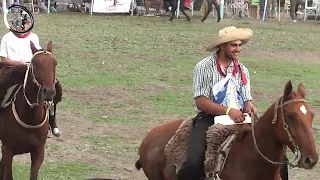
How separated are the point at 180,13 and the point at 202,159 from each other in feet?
87.1

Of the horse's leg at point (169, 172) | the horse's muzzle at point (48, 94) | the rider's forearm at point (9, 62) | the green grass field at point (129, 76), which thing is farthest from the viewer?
the green grass field at point (129, 76)

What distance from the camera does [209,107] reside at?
6375mm

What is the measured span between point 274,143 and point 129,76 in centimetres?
1118

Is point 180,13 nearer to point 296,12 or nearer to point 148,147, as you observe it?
point 296,12

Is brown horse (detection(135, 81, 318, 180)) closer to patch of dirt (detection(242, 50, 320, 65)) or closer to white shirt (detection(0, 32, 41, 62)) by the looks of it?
white shirt (detection(0, 32, 41, 62))

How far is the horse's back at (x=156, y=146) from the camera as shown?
7.04 meters

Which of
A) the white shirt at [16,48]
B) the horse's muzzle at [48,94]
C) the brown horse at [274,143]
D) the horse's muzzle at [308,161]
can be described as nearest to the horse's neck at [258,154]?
the brown horse at [274,143]

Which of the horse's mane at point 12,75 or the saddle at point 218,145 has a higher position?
the horse's mane at point 12,75

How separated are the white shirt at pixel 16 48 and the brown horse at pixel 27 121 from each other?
54 centimetres

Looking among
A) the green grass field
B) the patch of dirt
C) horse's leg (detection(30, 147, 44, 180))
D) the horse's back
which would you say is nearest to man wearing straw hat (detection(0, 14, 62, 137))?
horse's leg (detection(30, 147, 44, 180))

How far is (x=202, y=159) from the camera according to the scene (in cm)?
643

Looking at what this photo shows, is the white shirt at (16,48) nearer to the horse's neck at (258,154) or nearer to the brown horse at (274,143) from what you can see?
the brown horse at (274,143)

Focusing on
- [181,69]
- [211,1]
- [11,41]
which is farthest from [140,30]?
[11,41]

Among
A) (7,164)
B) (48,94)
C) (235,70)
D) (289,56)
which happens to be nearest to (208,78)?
(235,70)
